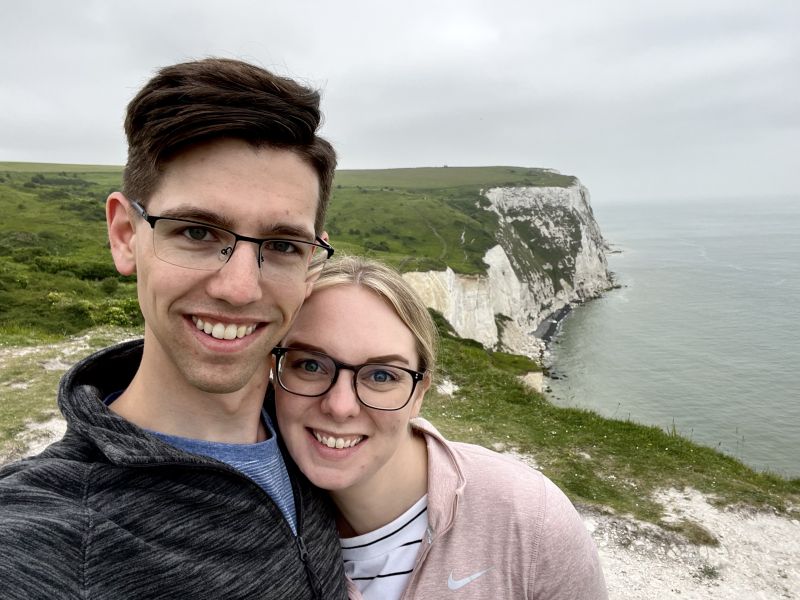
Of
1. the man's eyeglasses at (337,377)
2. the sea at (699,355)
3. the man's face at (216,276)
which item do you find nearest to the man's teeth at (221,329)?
the man's face at (216,276)

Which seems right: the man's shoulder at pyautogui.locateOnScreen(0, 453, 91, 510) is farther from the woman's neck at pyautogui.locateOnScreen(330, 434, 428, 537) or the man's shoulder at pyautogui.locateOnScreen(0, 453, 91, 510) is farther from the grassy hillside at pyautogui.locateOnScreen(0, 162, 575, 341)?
the grassy hillside at pyautogui.locateOnScreen(0, 162, 575, 341)

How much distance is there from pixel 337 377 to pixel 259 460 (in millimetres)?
548

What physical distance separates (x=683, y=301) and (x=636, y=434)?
277 feet

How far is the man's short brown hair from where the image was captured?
2096 mm

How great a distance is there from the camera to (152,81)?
2.17 m

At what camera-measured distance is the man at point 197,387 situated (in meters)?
1.71

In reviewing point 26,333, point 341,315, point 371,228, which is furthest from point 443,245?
point 341,315

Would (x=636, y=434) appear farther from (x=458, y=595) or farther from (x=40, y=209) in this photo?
(x=40, y=209)

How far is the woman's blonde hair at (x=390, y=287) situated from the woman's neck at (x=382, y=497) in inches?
22.7

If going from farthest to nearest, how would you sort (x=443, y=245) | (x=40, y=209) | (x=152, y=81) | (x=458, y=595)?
1. (x=443, y=245)
2. (x=40, y=209)
3. (x=458, y=595)
4. (x=152, y=81)

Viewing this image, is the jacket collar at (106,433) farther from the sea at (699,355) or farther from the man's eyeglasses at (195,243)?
the sea at (699,355)

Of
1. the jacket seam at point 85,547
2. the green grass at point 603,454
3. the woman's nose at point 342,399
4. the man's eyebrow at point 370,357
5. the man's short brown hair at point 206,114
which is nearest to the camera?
the jacket seam at point 85,547

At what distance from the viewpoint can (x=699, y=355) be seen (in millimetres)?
57969

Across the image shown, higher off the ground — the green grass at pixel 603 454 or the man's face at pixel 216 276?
the man's face at pixel 216 276
